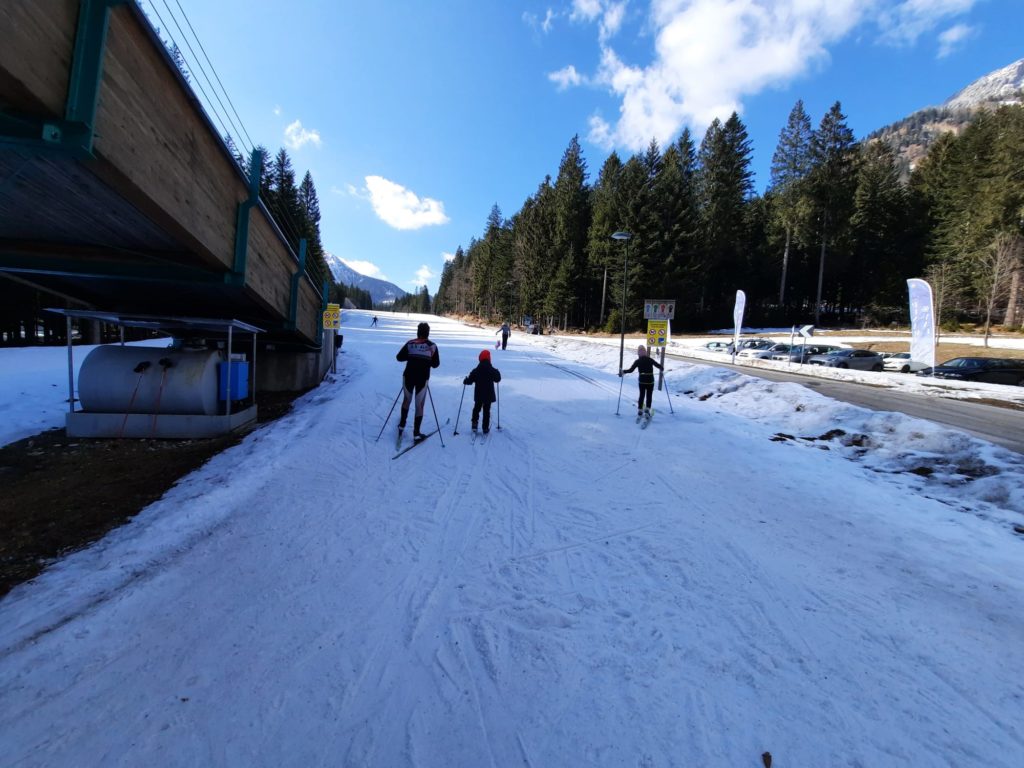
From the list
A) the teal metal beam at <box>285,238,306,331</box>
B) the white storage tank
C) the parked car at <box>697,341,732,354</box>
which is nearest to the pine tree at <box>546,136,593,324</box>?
the parked car at <box>697,341,732,354</box>

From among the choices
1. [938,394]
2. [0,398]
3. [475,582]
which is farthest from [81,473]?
[938,394]

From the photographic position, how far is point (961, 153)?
4312cm

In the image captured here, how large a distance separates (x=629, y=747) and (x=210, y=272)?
8.11 m

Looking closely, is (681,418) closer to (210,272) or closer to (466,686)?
(466,686)

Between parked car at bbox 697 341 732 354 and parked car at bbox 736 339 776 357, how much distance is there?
0.97 meters

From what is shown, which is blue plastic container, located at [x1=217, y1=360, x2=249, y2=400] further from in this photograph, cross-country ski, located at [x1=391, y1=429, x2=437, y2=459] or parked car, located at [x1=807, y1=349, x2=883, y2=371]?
parked car, located at [x1=807, y1=349, x2=883, y2=371]

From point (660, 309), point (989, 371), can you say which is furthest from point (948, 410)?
point (989, 371)

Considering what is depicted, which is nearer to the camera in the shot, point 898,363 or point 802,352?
point 898,363

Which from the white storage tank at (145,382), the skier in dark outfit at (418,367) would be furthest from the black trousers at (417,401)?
the white storage tank at (145,382)

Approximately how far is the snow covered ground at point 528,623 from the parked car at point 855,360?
22553 mm

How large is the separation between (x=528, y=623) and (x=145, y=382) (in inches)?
354

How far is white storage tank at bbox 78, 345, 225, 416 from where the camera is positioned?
802cm

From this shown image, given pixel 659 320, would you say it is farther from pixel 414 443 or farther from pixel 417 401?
pixel 414 443

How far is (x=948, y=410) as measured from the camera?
1218 centimetres
